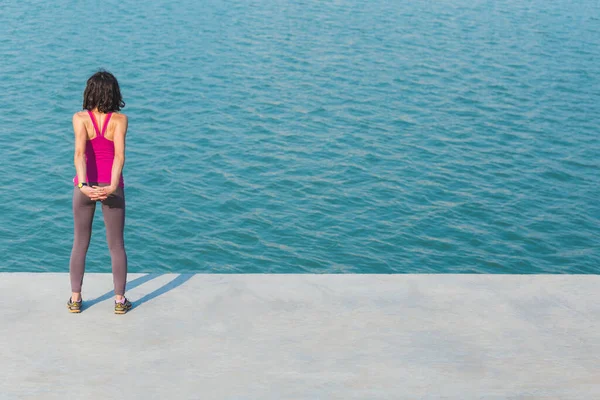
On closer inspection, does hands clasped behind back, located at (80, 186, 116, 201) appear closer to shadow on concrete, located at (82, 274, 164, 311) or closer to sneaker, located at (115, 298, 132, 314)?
sneaker, located at (115, 298, 132, 314)

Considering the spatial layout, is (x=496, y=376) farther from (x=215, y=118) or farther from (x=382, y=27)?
(x=382, y=27)

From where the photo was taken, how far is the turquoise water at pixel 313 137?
1338 centimetres

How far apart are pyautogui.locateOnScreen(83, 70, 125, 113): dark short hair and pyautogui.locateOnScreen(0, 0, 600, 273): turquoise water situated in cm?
616

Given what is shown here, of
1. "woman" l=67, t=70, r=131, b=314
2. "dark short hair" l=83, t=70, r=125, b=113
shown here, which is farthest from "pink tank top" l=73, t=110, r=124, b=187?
"dark short hair" l=83, t=70, r=125, b=113

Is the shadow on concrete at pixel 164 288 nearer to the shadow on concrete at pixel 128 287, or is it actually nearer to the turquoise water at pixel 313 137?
the shadow on concrete at pixel 128 287

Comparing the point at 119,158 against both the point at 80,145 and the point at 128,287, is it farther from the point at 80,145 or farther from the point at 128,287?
the point at 128,287

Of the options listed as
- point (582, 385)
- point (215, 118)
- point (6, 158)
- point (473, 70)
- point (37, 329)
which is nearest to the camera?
point (582, 385)

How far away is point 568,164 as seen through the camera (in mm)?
16891

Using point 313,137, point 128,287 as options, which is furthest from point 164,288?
point 313,137

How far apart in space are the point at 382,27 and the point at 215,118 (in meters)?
9.61

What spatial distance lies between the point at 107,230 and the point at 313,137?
10828 mm

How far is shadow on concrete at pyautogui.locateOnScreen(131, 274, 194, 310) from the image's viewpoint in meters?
7.58

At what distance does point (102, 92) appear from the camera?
6.60 m

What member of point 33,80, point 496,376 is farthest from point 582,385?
point 33,80
